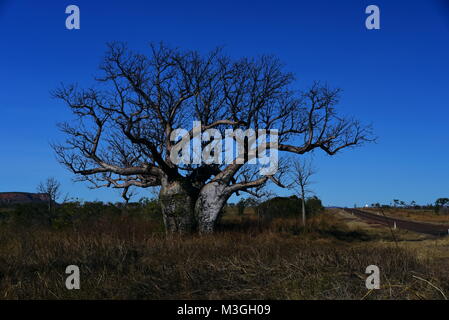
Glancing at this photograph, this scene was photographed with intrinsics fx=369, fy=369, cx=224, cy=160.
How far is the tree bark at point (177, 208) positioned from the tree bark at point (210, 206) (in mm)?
326

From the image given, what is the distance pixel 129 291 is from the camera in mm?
4660

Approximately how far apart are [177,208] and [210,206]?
1.29 meters

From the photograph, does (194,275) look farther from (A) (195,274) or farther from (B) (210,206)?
(B) (210,206)

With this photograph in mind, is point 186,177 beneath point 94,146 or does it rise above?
beneath

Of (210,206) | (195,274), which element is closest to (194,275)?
(195,274)

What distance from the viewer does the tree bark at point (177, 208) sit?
14414 mm

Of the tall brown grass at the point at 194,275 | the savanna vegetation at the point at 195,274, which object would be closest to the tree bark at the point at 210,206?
the savanna vegetation at the point at 195,274

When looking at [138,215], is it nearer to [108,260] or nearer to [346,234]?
[346,234]

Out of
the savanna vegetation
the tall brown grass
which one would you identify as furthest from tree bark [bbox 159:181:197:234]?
the tall brown grass

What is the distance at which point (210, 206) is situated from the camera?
47.3ft

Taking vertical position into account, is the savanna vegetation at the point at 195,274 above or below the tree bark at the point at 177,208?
below

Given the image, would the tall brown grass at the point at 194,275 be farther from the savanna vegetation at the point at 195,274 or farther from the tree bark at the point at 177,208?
the tree bark at the point at 177,208

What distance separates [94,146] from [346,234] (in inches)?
503
